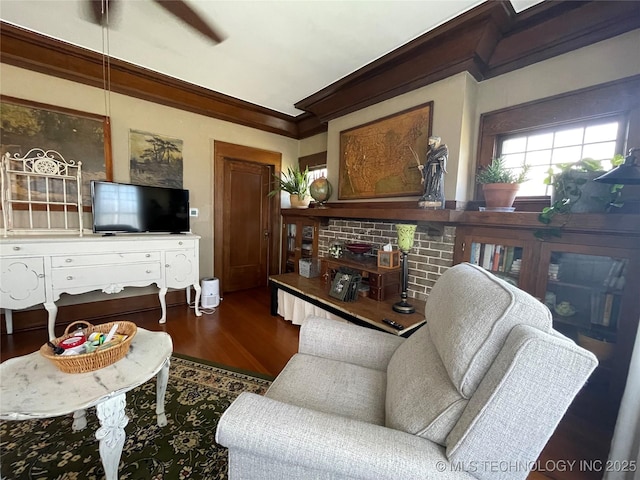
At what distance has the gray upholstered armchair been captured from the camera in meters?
0.64

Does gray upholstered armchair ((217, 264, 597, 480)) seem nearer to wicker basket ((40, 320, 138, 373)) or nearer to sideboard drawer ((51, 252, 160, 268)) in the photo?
wicker basket ((40, 320, 138, 373))

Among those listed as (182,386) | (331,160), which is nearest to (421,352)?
(182,386)

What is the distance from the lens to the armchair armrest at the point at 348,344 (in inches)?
53.1

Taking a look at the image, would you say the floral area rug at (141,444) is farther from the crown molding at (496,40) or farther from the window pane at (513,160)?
the crown molding at (496,40)

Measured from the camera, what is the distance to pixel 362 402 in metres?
1.07

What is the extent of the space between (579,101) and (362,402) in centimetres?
239

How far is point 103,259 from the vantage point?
93.4 inches

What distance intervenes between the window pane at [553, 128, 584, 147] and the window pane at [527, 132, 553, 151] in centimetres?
4

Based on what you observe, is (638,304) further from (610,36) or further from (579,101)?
(610,36)

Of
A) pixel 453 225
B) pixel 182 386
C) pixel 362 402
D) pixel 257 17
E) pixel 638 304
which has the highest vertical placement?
pixel 257 17

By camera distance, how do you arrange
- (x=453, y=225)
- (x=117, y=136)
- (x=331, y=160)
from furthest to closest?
(x=331, y=160) < (x=117, y=136) < (x=453, y=225)

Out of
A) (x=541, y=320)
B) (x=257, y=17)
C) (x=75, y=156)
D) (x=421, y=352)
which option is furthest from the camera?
(x=75, y=156)

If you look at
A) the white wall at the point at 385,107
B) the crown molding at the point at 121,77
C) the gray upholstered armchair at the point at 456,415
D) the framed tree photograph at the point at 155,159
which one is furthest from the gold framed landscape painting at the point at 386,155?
the framed tree photograph at the point at 155,159

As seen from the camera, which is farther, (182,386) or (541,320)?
(182,386)
